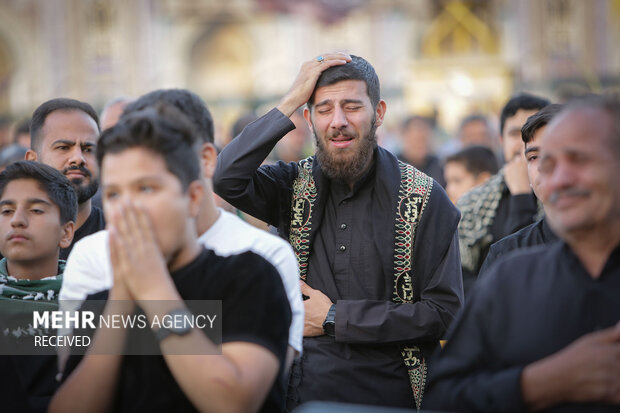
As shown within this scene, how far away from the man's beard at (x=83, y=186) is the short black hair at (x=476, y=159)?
3105 millimetres

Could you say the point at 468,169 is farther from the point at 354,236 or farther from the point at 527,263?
the point at 527,263

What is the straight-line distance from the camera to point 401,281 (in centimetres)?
323

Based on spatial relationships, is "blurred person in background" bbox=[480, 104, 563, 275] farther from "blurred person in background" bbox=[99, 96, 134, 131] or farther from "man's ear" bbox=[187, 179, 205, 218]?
"blurred person in background" bbox=[99, 96, 134, 131]

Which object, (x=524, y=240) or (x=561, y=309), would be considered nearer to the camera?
(x=561, y=309)

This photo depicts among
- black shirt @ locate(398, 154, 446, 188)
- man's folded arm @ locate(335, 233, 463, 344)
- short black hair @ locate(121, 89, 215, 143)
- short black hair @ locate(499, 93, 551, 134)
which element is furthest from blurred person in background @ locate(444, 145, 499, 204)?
short black hair @ locate(121, 89, 215, 143)

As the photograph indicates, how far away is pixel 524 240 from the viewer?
3.41 meters

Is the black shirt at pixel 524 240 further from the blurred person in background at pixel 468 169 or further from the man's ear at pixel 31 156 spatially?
the blurred person in background at pixel 468 169

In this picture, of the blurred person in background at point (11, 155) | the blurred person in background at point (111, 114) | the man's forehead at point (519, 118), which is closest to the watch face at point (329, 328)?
the man's forehead at point (519, 118)

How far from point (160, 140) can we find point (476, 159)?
4.38 meters

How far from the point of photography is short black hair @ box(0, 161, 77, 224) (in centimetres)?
340

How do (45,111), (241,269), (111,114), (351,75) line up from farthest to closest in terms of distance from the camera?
(111,114)
(45,111)
(351,75)
(241,269)

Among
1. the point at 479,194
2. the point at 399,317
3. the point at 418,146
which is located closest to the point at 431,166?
the point at 418,146

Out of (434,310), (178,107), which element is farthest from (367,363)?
(178,107)

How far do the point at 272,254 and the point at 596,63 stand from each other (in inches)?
767
